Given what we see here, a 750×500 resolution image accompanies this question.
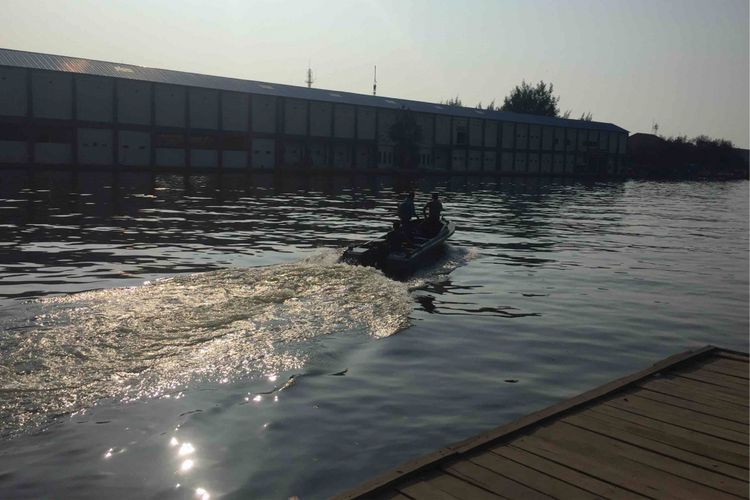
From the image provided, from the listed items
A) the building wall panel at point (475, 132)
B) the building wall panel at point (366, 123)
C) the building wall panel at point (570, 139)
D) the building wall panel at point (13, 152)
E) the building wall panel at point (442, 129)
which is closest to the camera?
the building wall panel at point (13, 152)

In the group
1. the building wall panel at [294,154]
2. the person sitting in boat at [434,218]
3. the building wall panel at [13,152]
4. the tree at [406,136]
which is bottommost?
the person sitting in boat at [434,218]

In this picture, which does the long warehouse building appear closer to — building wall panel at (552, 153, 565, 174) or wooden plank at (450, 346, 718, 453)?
building wall panel at (552, 153, 565, 174)

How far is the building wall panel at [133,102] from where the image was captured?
183 feet

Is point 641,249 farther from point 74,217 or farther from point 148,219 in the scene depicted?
point 74,217

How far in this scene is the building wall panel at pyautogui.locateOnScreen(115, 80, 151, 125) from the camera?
55781 millimetres

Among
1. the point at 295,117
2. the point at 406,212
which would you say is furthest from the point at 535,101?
the point at 406,212

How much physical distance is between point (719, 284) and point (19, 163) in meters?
50.8

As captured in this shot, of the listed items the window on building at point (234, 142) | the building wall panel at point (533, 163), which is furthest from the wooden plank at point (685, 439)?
the building wall panel at point (533, 163)

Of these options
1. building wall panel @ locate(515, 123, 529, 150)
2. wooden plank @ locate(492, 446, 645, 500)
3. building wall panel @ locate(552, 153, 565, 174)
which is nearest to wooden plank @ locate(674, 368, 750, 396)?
wooden plank @ locate(492, 446, 645, 500)

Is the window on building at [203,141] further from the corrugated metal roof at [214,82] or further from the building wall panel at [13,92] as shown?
the building wall panel at [13,92]

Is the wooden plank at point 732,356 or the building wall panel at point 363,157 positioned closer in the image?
the wooden plank at point 732,356

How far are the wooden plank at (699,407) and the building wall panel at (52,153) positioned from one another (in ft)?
179

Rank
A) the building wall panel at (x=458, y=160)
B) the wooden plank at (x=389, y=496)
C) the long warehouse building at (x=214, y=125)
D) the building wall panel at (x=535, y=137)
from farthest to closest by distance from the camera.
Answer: the building wall panel at (x=535, y=137)
the building wall panel at (x=458, y=160)
the long warehouse building at (x=214, y=125)
the wooden plank at (x=389, y=496)

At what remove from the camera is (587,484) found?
469 centimetres
